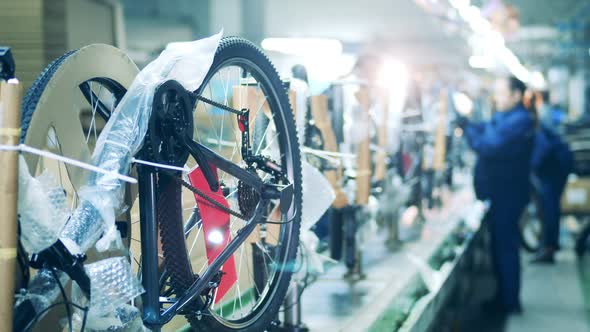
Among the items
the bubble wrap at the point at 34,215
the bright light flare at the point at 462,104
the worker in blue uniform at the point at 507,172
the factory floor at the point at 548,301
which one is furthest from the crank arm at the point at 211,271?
the bright light flare at the point at 462,104

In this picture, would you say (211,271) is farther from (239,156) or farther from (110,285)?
(239,156)

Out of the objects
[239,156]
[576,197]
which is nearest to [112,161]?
[239,156]

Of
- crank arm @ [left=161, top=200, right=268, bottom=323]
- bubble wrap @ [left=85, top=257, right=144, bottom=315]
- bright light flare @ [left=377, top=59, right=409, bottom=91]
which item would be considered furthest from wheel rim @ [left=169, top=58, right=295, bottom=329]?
bright light flare @ [left=377, top=59, right=409, bottom=91]

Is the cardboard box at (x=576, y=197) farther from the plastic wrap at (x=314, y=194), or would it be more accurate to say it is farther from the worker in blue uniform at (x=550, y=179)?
the plastic wrap at (x=314, y=194)

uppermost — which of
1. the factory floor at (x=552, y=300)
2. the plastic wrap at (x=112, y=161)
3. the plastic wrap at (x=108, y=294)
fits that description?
the plastic wrap at (x=112, y=161)

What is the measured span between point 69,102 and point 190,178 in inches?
16.9

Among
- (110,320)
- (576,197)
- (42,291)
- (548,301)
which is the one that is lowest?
(548,301)

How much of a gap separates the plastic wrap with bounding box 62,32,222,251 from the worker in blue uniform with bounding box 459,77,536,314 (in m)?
4.08

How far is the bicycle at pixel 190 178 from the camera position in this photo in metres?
1.76

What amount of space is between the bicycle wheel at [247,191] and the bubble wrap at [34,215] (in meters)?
0.46

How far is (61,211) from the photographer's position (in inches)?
65.4

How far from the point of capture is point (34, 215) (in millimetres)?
1560

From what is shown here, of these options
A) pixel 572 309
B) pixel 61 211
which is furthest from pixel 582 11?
pixel 61 211

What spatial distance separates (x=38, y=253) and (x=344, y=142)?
241 cm
